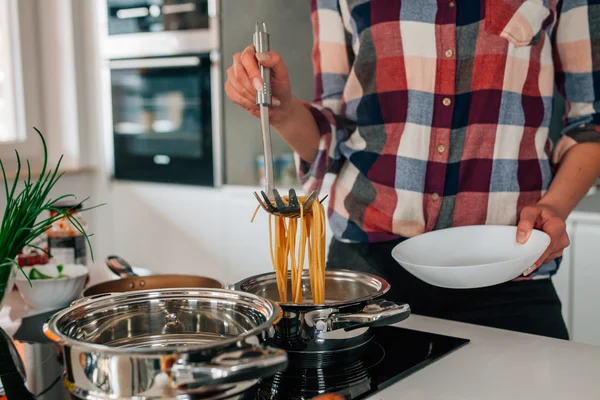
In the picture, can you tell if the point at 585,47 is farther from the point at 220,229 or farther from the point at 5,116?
the point at 5,116

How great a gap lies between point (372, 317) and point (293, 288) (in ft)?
0.59

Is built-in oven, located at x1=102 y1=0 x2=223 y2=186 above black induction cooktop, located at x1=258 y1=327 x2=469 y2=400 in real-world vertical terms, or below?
above

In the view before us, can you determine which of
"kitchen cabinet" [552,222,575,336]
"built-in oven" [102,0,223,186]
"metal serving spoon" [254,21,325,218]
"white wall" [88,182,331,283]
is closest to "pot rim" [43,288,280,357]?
"metal serving spoon" [254,21,325,218]

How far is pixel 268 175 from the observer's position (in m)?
0.89

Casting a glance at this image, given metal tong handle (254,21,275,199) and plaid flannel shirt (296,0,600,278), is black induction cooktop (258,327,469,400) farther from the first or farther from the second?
plaid flannel shirt (296,0,600,278)

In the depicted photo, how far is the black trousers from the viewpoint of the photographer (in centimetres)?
110

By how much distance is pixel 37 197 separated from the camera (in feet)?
3.24

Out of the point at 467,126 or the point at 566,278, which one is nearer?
the point at 467,126

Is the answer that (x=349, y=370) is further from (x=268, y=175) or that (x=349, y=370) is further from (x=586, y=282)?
(x=586, y=282)

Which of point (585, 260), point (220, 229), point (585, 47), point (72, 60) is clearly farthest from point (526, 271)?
point (72, 60)

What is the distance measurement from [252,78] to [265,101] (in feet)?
0.15

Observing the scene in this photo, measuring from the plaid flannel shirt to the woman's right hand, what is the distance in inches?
8.1

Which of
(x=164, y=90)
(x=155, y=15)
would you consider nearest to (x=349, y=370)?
(x=164, y=90)

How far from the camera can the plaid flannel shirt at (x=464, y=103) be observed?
115cm
